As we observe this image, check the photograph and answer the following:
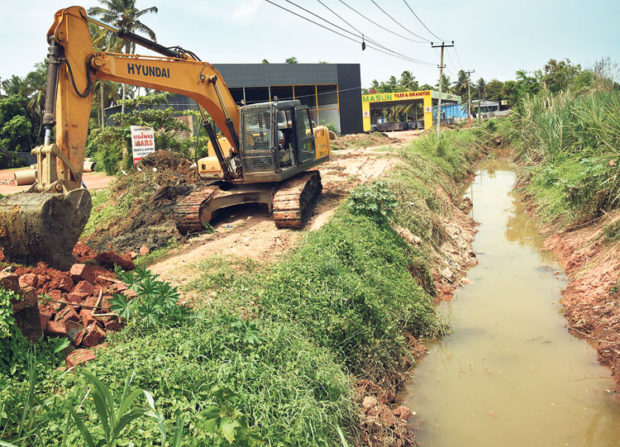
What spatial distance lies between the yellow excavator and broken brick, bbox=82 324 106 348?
5.61 feet

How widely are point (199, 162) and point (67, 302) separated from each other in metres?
6.71

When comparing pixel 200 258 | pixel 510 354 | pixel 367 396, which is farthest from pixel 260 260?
pixel 510 354

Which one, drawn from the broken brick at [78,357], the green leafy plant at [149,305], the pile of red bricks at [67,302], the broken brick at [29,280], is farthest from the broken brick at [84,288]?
the broken brick at [78,357]

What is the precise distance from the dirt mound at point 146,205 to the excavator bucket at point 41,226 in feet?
10.1

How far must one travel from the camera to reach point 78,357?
4.22 metres

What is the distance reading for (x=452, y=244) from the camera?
11742mm

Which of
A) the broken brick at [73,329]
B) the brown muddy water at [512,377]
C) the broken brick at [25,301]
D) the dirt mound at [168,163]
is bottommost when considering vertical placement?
the brown muddy water at [512,377]

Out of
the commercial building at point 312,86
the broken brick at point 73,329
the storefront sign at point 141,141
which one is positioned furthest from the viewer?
the commercial building at point 312,86

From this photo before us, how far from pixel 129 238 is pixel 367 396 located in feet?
22.3

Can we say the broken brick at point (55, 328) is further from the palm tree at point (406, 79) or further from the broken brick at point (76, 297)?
the palm tree at point (406, 79)

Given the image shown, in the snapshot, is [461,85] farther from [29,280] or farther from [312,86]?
[29,280]

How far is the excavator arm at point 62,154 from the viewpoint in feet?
18.8

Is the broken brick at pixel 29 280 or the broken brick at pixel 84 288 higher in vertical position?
the broken brick at pixel 29 280

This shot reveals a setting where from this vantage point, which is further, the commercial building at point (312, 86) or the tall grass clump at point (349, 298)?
the commercial building at point (312, 86)
